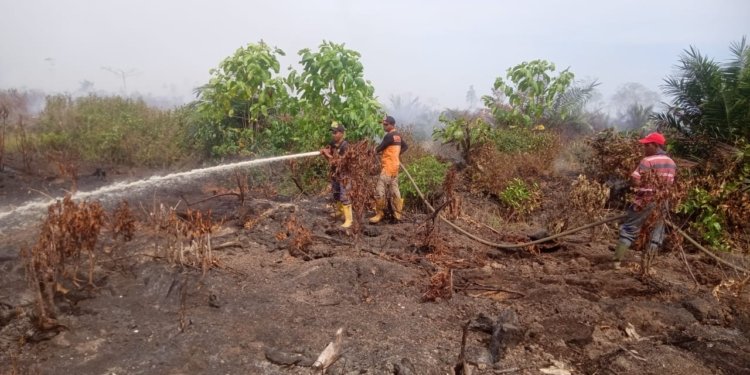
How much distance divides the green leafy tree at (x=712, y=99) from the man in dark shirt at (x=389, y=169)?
4.76 meters

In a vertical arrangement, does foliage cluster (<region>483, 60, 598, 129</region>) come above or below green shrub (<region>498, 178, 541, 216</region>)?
above

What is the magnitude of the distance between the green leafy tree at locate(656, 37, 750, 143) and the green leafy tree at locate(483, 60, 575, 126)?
134 inches

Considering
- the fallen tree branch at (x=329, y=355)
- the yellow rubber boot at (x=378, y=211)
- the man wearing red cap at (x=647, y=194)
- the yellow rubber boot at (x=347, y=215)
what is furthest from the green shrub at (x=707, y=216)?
the fallen tree branch at (x=329, y=355)

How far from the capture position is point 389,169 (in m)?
7.74

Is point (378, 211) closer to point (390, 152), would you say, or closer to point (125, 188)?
point (390, 152)

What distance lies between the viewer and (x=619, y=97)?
58.2 meters

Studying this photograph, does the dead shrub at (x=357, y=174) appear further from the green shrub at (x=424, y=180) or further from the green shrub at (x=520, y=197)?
the green shrub at (x=520, y=197)

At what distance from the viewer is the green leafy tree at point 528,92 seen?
1166 cm

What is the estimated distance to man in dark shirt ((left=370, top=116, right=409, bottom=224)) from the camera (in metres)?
7.68

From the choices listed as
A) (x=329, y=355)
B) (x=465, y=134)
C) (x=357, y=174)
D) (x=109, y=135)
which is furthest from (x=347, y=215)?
(x=109, y=135)

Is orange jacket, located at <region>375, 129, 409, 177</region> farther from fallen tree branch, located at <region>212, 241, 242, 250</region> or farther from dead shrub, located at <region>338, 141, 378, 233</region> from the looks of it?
fallen tree branch, located at <region>212, 241, 242, 250</region>

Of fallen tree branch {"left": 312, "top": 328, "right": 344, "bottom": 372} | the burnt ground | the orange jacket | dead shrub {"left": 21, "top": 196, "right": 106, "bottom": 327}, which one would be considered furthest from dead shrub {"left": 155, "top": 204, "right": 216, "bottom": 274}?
the orange jacket

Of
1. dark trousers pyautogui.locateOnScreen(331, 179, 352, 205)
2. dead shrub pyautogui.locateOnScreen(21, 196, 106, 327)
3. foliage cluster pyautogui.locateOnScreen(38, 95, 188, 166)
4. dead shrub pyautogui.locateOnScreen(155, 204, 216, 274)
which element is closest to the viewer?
dead shrub pyautogui.locateOnScreen(21, 196, 106, 327)

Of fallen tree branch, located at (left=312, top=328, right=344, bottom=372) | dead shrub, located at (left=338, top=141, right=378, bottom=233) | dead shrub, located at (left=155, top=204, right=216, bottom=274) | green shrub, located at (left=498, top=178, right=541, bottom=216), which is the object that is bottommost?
fallen tree branch, located at (left=312, top=328, right=344, bottom=372)
